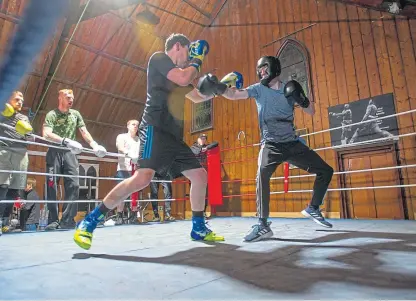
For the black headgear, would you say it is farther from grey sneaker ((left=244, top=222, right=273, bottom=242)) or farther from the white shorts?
the white shorts

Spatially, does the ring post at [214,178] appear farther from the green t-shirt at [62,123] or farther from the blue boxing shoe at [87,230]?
the blue boxing shoe at [87,230]

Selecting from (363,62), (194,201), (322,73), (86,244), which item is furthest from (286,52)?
(86,244)

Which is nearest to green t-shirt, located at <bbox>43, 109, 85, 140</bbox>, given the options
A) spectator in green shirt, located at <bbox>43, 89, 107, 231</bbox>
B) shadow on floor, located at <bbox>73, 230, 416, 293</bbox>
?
spectator in green shirt, located at <bbox>43, 89, 107, 231</bbox>

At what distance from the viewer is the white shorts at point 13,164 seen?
292cm

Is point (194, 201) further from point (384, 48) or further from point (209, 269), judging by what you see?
point (384, 48)

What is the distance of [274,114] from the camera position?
2176 millimetres

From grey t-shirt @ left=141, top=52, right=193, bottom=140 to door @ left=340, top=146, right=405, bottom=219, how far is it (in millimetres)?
3592

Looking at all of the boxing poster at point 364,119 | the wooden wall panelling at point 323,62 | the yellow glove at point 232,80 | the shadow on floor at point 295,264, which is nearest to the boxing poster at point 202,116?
the wooden wall panelling at point 323,62

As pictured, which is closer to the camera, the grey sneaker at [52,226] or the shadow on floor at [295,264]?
the shadow on floor at [295,264]

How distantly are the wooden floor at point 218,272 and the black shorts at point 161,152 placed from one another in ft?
1.64

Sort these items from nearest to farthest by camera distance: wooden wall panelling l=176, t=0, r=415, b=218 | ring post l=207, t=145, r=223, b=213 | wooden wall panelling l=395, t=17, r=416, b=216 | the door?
1. wooden wall panelling l=395, t=17, r=416, b=216
2. the door
3. wooden wall panelling l=176, t=0, r=415, b=218
4. ring post l=207, t=145, r=223, b=213

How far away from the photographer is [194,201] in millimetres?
2025

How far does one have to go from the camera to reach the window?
17.2 feet

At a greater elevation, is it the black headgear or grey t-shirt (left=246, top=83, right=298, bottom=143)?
the black headgear
